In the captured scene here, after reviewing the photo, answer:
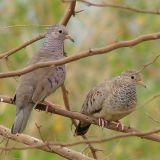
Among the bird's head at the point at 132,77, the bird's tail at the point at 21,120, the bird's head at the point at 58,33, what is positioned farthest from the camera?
the bird's head at the point at 132,77

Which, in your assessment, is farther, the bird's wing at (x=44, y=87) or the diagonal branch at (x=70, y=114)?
the bird's wing at (x=44, y=87)

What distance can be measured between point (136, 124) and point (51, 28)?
2.02 m

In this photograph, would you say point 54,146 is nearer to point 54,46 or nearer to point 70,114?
point 70,114

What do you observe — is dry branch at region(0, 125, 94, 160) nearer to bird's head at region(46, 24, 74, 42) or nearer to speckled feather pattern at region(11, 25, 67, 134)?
speckled feather pattern at region(11, 25, 67, 134)

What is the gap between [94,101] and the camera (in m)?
4.93

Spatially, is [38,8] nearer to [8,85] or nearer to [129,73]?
[8,85]

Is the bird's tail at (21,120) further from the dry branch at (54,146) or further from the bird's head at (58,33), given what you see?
the bird's head at (58,33)

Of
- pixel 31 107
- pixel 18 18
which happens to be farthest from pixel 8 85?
pixel 31 107

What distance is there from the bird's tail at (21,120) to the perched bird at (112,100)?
1.91ft

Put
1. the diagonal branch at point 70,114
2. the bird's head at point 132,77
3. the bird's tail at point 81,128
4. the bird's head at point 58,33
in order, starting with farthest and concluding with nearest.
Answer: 1. the bird's head at point 132,77
2. the bird's tail at point 81,128
3. the bird's head at point 58,33
4. the diagonal branch at point 70,114

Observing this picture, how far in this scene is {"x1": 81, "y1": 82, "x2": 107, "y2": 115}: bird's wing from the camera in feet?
16.0

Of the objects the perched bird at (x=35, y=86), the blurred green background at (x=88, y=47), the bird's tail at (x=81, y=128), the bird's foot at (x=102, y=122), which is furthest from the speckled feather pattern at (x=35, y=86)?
the blurred green background at (x=88, y=47)

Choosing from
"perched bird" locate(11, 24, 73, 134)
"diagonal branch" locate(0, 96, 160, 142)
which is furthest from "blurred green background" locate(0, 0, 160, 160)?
"diagonal branch" locate(0, 96, 160, 142)

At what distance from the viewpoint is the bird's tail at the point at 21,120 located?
4191 millimetres
